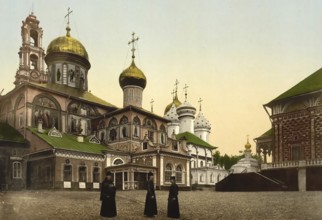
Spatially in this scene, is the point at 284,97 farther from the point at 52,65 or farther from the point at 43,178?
the point at 52,65

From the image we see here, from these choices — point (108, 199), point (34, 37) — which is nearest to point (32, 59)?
point (34, 37)

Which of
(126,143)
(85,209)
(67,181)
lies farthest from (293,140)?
(85,209)

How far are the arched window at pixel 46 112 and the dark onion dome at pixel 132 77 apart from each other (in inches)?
370

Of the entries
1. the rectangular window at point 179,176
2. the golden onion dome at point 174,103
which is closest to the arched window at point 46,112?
the rectangular window at point 179,176

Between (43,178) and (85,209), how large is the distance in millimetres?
17781

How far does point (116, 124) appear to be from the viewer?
4050 cm

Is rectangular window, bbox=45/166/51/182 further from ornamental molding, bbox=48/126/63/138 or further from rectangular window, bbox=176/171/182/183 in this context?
rectangular window, bbox=176/171/182/183

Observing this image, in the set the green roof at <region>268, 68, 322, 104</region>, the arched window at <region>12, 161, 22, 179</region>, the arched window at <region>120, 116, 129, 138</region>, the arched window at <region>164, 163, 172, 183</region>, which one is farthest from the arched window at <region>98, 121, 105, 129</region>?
the green roof at <region>268, 68, 322, 104</region>

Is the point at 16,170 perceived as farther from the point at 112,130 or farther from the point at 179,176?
the point at 179,176

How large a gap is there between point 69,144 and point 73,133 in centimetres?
626

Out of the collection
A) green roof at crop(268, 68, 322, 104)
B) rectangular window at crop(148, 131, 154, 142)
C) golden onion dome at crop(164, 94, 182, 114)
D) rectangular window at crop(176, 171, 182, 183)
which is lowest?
rectangular window at crop(176, 171, 182, 183)

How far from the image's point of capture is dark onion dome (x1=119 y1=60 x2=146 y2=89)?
1742 inches

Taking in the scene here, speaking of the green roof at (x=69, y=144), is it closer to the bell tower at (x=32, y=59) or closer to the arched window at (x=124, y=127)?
the arched window at (x=124, y=127)

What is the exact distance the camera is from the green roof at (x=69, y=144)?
104ft
